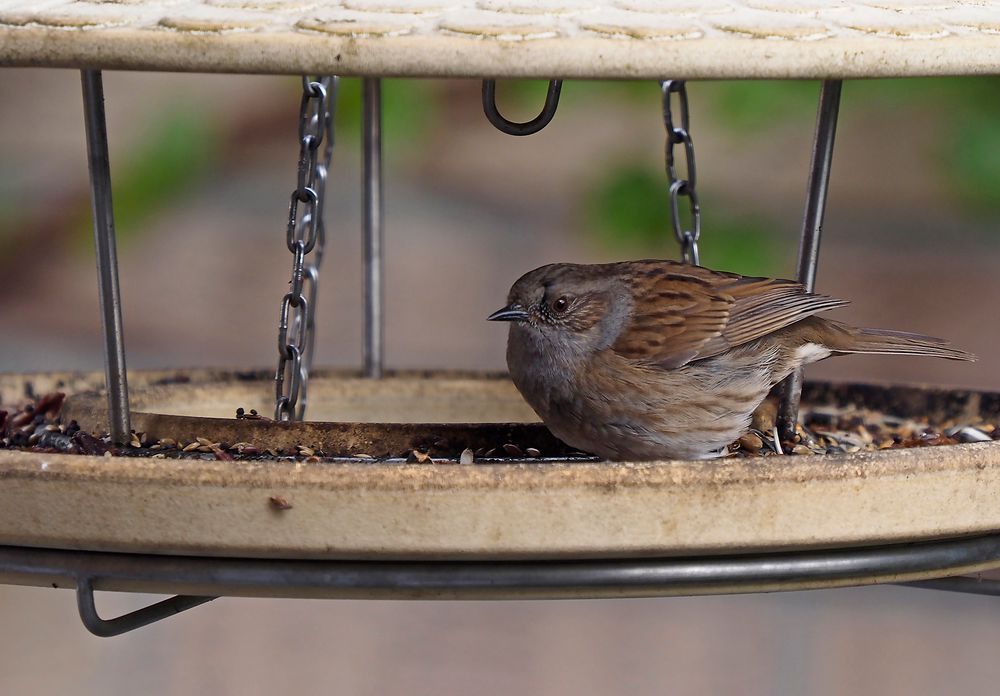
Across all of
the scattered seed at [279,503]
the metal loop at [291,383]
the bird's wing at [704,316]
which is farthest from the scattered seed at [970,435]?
the scattered seed at [279,503]

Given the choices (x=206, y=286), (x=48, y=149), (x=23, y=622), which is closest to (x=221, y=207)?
(x=206, y=286)

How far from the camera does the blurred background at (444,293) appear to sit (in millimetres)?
4250

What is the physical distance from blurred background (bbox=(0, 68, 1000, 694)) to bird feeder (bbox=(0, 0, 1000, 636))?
2.53m

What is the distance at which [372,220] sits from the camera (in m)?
2.82

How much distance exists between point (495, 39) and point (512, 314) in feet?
3.37

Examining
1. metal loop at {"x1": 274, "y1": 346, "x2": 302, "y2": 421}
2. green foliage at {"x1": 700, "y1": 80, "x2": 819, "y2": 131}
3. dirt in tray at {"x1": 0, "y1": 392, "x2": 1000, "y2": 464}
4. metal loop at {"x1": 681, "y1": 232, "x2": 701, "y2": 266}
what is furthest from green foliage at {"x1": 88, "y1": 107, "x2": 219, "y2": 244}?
metal loop at {"x1": 274, "y1": 346, "x2": 302, "y2": 421}

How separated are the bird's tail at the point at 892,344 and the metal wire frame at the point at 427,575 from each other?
74cm

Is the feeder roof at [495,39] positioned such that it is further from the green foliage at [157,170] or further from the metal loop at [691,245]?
the green foliage at [157,170]

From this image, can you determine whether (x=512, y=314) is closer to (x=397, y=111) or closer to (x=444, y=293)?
(x=397, y=111)

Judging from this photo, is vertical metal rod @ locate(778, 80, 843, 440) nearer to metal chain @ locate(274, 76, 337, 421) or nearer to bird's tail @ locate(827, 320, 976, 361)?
bird's tail @ locate(827, 320, 976, 361)

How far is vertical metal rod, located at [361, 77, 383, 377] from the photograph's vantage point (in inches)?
107

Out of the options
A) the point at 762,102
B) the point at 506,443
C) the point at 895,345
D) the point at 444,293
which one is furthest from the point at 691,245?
the point at 444,293

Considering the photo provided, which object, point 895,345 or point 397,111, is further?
point 397,111

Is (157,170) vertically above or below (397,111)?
below
